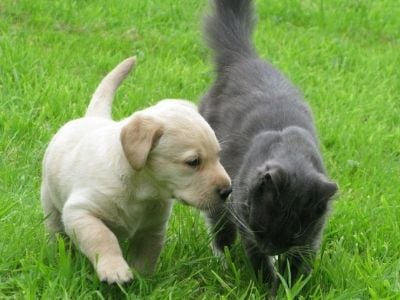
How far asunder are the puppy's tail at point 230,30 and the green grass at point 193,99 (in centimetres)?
81

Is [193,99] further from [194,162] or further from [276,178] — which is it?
[194,162]

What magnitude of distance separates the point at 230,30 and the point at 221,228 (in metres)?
1.63

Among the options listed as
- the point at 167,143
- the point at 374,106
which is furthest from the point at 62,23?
the point at 167,143

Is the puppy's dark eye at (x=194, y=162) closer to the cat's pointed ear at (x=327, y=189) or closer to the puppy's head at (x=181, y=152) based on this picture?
the puppy's head at (x=181, y=152)

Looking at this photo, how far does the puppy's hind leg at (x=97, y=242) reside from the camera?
3.35 m

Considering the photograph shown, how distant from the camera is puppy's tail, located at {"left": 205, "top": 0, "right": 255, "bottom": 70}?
5.36m

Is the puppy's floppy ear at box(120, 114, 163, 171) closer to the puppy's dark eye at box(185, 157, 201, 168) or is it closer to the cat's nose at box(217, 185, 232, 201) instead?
the puppy's dark eye at box(185, 157, 201, 168)

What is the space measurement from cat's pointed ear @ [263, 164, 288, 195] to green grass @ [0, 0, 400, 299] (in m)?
0.46

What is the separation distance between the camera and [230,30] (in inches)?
214

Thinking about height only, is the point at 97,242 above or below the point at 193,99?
above

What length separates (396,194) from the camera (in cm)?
506

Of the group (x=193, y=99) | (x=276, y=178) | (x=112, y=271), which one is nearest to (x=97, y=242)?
(x=112, y=271)

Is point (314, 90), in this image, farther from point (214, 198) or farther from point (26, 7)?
point (214, 198)

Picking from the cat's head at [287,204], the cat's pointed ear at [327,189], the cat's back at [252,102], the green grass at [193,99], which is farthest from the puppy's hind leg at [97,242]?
the cat's back at [252,102]
